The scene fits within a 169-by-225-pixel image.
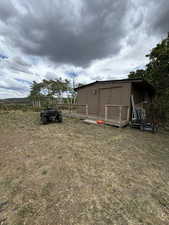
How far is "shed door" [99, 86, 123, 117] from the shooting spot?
7.29 m

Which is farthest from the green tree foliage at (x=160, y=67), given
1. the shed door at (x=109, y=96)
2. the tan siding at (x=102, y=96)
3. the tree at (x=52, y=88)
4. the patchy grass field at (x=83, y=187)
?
the tree at (x=52, y=88)

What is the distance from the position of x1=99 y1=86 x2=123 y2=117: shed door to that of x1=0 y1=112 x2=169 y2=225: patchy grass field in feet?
15.7

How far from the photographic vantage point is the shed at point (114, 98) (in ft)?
22.0

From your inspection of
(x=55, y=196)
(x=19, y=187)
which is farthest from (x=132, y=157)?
(x=19, y=187)

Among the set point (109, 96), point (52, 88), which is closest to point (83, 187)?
point (109, 96)

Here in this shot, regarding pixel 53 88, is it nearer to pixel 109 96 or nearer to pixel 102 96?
pixel 102 96

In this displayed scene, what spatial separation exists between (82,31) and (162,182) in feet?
35.7

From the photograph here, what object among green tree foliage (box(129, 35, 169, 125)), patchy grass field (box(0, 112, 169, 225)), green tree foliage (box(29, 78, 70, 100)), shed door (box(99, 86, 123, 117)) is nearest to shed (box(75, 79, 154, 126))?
shed door (box(99, 86, 123, 117))

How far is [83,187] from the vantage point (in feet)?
5.76

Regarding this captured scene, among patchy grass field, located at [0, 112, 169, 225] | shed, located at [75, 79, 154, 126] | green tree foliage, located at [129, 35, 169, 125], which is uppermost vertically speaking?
green tree foliage, located at [129, 35, 169, 125]

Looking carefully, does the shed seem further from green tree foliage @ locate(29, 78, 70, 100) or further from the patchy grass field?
green tree foliage @ locate(29, 78, 70, 100)

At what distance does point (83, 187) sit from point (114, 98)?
259 inches

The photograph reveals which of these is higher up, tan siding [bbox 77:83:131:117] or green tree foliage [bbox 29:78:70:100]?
green tree foliage [bbox 29:78:70:100]

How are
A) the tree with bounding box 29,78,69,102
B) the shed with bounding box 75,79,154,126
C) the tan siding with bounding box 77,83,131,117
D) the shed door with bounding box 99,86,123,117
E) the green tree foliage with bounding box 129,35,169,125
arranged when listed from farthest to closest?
the tree with bounding box 29,78,69,102, the green tree foliage with bounding box 129,35,169,125, the shed door with bounding box 99,86,123,117, the tan siding with bounding box 77,83,131,117, the shed with bounding box 75,79,154,126
